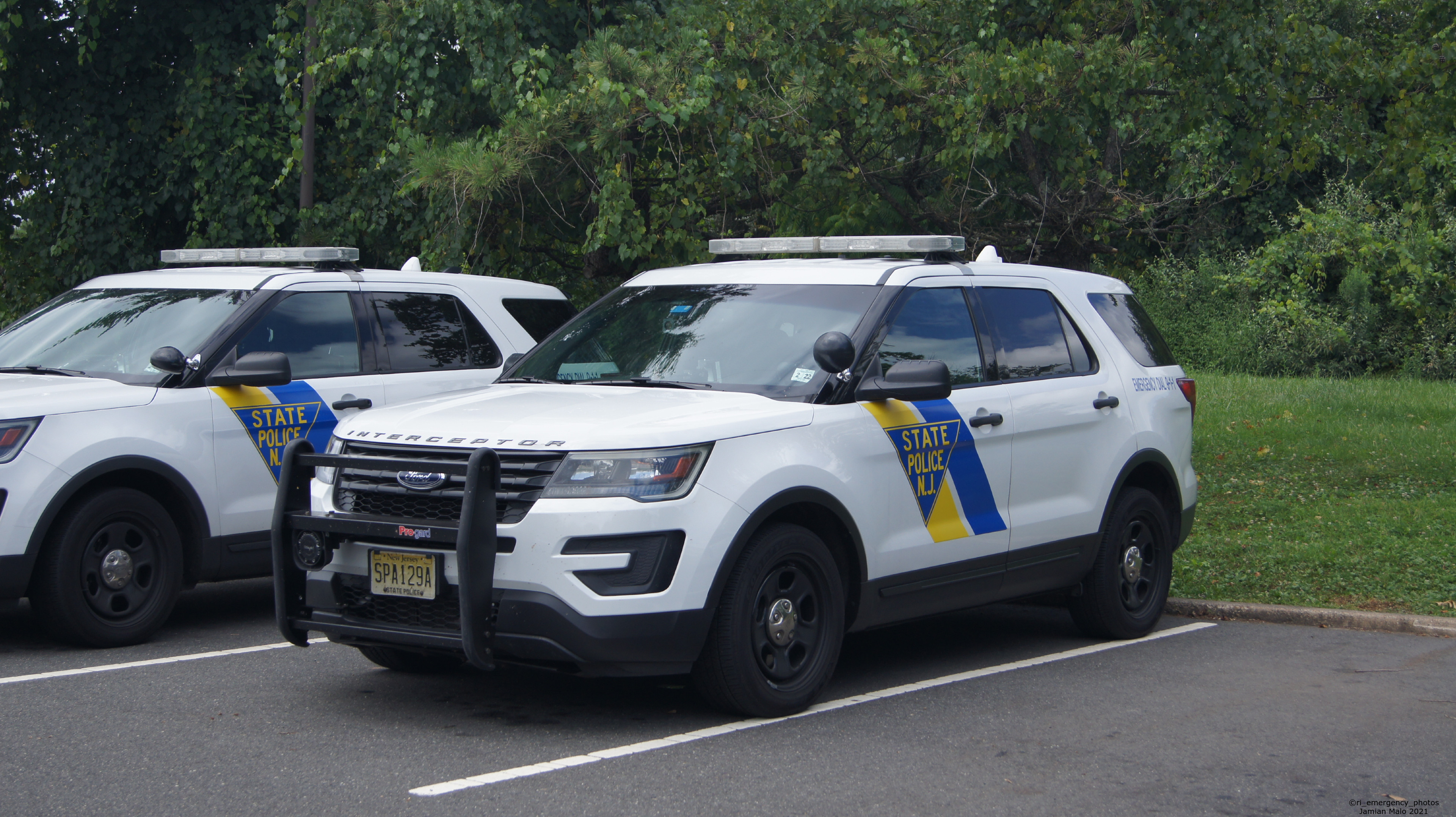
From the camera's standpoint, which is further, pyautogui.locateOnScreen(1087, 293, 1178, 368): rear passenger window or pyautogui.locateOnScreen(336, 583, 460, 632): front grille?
pyautogui.locateOnScreen(1087, 293, 1178, 368): rear passenger window

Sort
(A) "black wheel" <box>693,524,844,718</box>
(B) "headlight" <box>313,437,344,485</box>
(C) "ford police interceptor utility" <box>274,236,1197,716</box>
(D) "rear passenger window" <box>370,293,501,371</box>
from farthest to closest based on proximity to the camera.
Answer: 1. (D) "rear passenger window" <box>370,293,501,371</box>
2. (B) "headlight" <box>313,437,344,485</box>
3. (A) "black wheel" <box>693,524,844,718</box>
4. (C) "ford police interceptor utility" <box>274,236,1197,716</box>

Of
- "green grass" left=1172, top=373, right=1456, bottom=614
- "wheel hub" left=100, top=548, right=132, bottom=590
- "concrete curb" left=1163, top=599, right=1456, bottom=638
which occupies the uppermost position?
"wheel hub" left=100, top=548, right=132, bottom=590

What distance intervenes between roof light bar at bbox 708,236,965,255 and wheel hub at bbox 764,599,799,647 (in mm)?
1875

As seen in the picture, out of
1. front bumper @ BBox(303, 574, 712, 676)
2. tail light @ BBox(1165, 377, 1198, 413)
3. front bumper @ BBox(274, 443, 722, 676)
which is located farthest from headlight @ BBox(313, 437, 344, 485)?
tail light @ BBox(1165, 377, 1198, 413)

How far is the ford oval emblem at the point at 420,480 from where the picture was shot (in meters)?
5.43

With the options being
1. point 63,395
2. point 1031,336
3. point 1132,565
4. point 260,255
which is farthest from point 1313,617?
point 63,395

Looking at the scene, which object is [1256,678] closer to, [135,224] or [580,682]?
[580,682]

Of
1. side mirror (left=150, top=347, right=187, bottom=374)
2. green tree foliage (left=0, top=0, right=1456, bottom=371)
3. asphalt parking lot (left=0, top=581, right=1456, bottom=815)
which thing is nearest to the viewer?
asphalt parking lot (left=0, top=581, right=1456, bottom=815)

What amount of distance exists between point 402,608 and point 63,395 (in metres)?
2.63

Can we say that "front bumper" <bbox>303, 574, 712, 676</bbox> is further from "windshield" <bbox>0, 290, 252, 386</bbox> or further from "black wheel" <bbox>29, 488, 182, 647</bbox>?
"windshield" <bbox>0, 290, 252, 386</bbox>

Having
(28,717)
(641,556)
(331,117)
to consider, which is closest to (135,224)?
(331,117)

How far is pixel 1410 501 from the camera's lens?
11.1 m

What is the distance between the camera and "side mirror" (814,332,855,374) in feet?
19.3

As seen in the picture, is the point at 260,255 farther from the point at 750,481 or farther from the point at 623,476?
the point at 750,481
